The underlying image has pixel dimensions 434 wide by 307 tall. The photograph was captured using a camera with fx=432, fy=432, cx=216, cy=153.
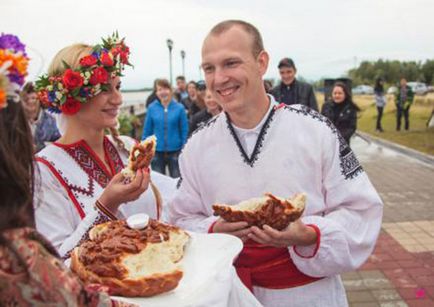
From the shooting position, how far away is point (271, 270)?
6.86 feet

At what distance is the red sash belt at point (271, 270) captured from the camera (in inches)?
82.4

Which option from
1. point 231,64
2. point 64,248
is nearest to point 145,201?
point 64,248

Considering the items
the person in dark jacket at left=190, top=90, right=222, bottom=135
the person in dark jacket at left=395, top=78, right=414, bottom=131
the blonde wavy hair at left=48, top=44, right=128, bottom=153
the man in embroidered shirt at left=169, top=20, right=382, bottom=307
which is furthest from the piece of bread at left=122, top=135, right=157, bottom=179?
the person in dark jacket at left=395, top=78, right=414, bottom=131

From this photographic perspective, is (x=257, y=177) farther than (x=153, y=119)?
No

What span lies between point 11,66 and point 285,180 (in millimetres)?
1348

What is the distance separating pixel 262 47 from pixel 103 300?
5.12ft

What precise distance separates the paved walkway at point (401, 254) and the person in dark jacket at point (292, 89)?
86.3 inches

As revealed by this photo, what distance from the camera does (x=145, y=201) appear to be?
2.47 m

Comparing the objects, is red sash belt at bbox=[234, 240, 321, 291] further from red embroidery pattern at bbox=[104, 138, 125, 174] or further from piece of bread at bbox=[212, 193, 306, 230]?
red embroidery pattern at bbox=[104, 138, 125, 174]

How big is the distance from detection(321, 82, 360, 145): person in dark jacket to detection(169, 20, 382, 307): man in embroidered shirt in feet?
20.0

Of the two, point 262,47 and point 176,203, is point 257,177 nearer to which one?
point 176,203

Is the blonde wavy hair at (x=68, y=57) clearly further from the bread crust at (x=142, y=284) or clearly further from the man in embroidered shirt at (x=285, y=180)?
the bread crust at (x=142, y=284)

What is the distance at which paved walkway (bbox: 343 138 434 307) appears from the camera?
13.7ft

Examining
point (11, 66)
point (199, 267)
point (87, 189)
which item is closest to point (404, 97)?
point (87, 189)
